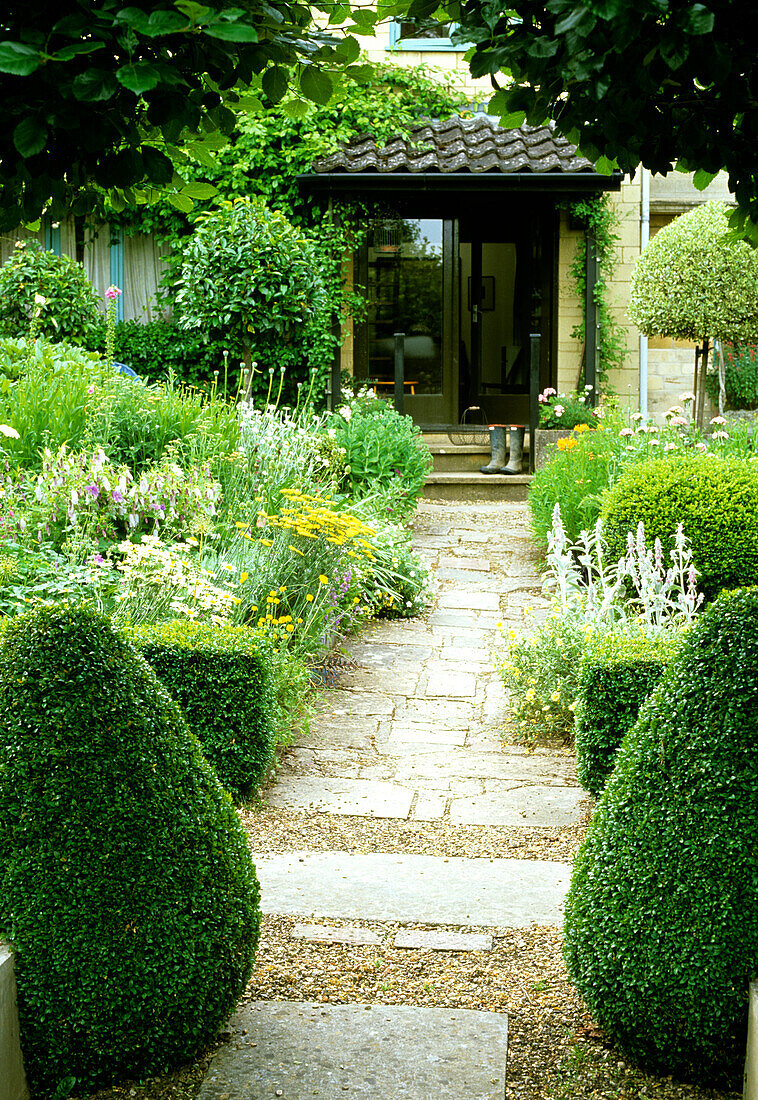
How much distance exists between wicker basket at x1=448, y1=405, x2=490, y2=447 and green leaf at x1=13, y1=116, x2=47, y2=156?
10449 millimetres

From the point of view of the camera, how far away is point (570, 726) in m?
4.85

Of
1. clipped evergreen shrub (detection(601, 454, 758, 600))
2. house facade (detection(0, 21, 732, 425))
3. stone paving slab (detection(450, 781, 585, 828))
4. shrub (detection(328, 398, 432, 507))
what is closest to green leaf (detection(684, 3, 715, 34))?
stone paving slab (detection(450, 781, 585, 828))

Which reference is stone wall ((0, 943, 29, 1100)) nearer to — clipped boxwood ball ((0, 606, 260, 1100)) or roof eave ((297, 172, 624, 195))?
clipped boxwood ball ((0, 606, 260, 1100))

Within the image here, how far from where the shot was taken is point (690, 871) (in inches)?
85.0

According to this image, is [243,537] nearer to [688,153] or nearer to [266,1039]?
[266,1039]

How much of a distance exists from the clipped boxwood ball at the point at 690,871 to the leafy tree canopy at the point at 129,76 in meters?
1.39

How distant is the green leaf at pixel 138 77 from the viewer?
147 centimetres

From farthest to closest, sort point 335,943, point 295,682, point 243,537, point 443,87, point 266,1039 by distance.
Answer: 1. point 443,87
2. point 243,537
3. point 295,682
4. point 335,943
5. point 266,1039

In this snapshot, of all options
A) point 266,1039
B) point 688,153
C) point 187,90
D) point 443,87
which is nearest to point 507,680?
point 266,1039

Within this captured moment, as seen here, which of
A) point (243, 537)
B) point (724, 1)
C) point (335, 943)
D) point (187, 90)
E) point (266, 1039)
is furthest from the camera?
point (243, 537)

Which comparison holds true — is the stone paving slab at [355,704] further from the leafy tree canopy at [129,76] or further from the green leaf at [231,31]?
the green leaf at [231,31]

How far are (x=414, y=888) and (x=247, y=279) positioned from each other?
8194 mm

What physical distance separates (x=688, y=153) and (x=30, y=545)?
3867mm

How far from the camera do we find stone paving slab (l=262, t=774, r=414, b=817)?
4086 millimetres
